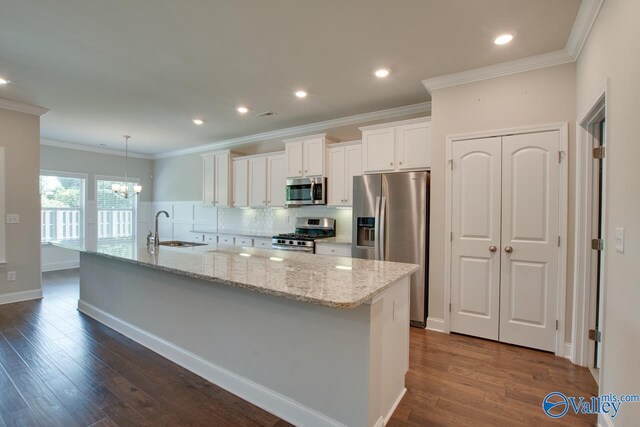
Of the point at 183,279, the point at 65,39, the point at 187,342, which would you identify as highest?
the point at 65,39

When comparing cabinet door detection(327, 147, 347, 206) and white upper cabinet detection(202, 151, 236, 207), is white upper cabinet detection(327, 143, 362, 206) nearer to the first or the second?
cabinet door detection(327, 147, 347, 206)

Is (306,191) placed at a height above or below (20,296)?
above

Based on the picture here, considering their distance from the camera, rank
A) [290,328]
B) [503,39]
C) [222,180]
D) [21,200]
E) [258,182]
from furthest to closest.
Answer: [222,180] < [258,182] < [21,200] < [503,39] < [290,328]

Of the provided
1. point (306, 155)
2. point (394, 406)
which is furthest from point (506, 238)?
point (306, 155)

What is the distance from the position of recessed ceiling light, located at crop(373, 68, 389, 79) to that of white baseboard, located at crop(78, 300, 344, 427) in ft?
9.72

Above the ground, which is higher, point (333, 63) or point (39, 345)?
point (333, 63)

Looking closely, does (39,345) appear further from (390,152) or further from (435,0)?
(435,0)

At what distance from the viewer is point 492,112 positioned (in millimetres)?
3059

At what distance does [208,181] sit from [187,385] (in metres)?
4.62

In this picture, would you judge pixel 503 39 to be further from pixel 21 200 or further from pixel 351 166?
pixel 21 200

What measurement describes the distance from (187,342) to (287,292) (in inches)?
58.0

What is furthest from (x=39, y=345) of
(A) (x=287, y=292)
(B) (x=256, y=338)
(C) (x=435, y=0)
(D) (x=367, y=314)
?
(C) (x=435, y=0)

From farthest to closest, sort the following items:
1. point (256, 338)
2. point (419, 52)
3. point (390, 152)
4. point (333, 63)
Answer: point (390, 152)
point (333, 63)
point (419, 52)
point (256, 338)

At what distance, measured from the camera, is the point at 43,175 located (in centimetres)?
630
